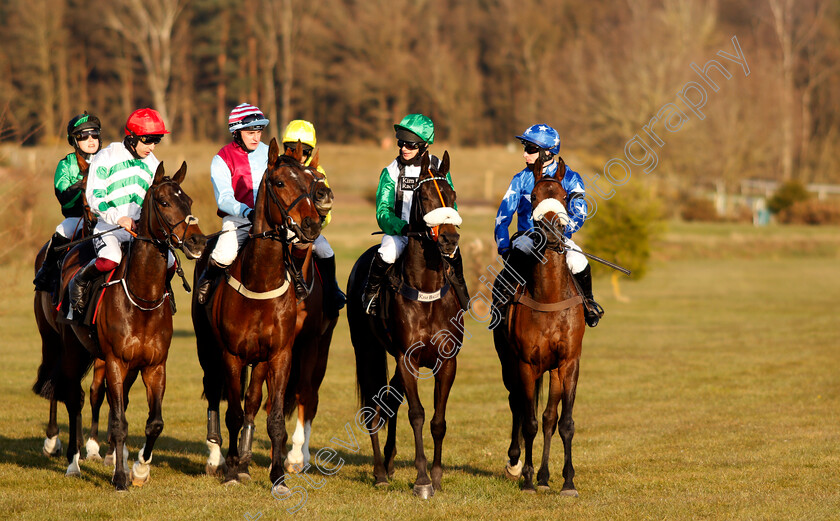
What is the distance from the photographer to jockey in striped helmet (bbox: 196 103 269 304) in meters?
7.89

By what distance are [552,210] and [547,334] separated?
3.48 ft

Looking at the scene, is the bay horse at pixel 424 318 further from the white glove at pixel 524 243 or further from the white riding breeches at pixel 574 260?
the white riding breeches at pixel 574 260

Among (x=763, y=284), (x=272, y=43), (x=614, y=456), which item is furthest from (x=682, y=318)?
(x=272, y=43)

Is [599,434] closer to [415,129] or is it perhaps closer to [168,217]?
[415,129]

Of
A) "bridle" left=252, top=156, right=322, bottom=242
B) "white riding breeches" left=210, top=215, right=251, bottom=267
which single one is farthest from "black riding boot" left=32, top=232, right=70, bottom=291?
"bridle" left=252, top=156, right=322, bottom=242

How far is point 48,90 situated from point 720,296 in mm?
34565

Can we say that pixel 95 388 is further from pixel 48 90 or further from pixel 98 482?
pixel 48 90

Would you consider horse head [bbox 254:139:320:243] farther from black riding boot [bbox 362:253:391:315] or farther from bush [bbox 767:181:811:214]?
bush [bbox 767:181:811:214]

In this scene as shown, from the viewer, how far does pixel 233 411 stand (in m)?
7.84

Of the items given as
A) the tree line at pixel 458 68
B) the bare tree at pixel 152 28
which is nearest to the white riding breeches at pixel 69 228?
the tree line at pixel 458 68

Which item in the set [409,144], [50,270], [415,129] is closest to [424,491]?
[409,144]

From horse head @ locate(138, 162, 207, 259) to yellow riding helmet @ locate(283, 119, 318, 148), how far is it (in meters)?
1.44

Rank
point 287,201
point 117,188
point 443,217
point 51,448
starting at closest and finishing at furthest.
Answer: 1. point 443,217
2. point 287,201
3. point 117,188
4. point 51,448

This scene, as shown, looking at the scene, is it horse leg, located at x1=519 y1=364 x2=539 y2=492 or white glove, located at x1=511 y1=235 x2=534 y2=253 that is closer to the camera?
white glove, located at x1=511 y1=235 x2=534 y2=253
